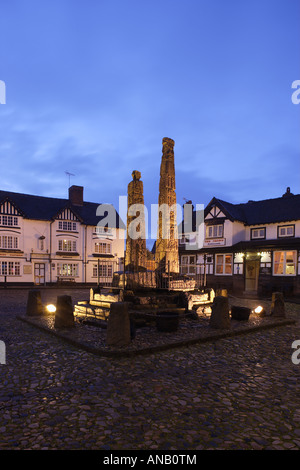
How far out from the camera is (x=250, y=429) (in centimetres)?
367

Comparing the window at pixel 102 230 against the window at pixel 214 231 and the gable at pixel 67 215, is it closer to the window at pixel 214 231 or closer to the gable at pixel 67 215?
the gable at pixel 67 215

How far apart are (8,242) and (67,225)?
6.17m

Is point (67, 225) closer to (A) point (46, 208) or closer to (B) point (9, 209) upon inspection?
(A) point (46, 208)

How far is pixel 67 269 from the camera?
34094 millimetres

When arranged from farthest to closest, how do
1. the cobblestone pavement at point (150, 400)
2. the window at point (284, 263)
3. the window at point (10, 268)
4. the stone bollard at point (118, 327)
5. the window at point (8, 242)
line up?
the window at point (8, 242)
the window at point (10, 268)
the window at point (284, 263)
the stone bollard at point (118, 327)
the cobblestone pavement at point (150, 400)

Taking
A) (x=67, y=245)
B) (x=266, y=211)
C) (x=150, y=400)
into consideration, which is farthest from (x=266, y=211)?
(x=150, y=400)

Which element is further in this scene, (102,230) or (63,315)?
(102,230)

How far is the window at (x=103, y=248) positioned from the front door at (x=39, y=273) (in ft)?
20.6

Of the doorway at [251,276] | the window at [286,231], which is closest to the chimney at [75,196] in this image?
the doorway at [251,276]

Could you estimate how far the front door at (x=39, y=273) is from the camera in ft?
107

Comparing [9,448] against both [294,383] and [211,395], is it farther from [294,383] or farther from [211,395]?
[294,383]
